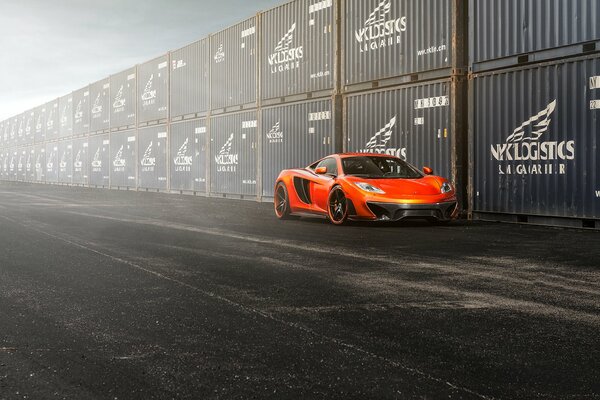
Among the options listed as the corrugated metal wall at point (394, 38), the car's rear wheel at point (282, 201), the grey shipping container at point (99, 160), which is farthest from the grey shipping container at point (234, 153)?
the grey shipping container at point (99, 160)

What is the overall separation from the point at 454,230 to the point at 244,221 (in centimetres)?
404

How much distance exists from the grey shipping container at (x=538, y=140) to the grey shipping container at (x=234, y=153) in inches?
363

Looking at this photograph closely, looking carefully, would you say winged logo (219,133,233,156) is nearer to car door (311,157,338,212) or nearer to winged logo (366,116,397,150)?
winged logo (366,116,397,150)

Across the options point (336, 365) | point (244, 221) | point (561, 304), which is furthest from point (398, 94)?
point (336, 365)

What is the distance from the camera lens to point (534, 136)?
12062mm

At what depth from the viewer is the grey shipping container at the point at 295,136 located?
1748 centimetres

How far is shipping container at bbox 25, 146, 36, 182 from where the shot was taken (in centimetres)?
4922

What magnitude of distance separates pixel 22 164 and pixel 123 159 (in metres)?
24.1

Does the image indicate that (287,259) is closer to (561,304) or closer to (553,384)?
(561,304)

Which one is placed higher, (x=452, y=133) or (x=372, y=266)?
(x=452, y=133)

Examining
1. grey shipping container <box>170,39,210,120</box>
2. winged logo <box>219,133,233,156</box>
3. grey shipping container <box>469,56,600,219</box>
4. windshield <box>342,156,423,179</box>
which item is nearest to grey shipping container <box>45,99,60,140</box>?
grey shipping container <box>170,39,210,120</box>

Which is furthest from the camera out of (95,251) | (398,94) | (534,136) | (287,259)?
(398,94)

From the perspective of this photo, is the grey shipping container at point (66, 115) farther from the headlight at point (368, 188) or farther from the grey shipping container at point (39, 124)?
the headlight at point (368, 188)

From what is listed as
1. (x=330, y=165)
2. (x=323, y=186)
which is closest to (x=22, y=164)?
(x=330, y=165)
